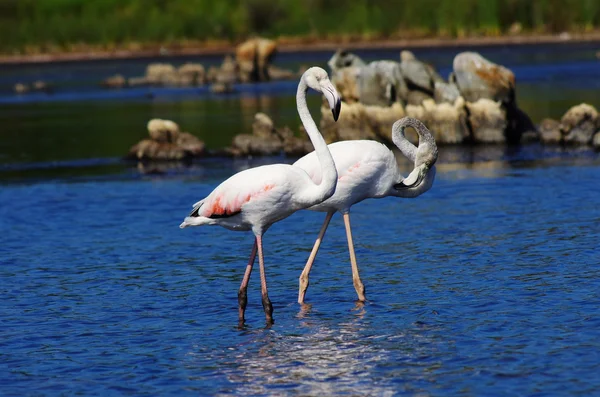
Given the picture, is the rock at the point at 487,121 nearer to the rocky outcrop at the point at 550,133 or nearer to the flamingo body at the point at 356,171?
the rocky outcrop at the point at 550,133

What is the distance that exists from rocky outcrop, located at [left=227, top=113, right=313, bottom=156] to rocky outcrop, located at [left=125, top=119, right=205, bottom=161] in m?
1.08

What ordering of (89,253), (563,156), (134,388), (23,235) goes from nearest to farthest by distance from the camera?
(134,388)
(89,253)
(23,235)
(563,156)

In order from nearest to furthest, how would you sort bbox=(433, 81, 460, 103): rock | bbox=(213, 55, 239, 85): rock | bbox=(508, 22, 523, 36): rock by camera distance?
1. bbox=(433, 81, 460, 103): rock
2. bbox=(213, 55, 239, 85): rock
3. bbox=(508, 22, 523, 36): rock

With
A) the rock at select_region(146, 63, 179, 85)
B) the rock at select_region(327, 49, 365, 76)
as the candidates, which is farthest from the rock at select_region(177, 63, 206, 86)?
the rock at select_region(327, 49, 365, 76)

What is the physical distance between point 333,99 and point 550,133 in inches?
778

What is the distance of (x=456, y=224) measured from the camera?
18.5 metres

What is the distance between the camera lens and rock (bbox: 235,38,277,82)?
71.6 meters

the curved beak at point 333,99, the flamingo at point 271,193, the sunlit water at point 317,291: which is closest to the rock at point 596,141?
the sunlit water at point 317,291

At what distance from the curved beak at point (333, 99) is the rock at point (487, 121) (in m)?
19.4

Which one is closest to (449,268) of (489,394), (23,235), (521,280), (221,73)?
(521,280)

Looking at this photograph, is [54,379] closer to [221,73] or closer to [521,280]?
[521,280]

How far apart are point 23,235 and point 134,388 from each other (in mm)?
10060

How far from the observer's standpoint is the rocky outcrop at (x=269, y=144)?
98.8 ft

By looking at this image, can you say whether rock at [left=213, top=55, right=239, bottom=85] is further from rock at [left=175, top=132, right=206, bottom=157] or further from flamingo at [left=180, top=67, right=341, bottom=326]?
flamingo at [left=180, top=67, right=341, bottom=326]
